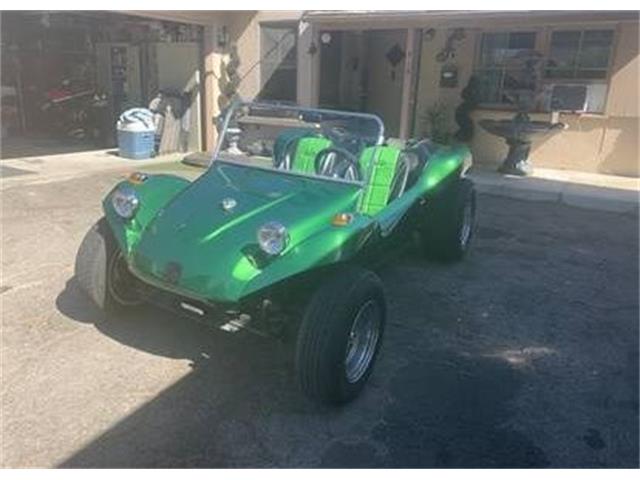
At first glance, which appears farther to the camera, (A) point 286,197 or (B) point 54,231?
(B) point 54,231

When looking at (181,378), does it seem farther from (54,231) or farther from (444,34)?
(444,34)

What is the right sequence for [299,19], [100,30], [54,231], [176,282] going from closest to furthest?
[176,282] → [54,231] → [299,19] → [100,30]

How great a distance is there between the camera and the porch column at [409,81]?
1012 cm

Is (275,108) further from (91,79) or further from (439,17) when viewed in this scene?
(91,79)

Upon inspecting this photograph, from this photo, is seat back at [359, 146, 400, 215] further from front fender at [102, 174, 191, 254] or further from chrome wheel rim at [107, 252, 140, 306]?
chrome wheel rim at [107, 252, 140, 306]

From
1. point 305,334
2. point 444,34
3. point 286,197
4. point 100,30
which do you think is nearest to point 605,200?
point 444,34

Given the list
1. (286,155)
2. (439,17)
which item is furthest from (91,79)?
(286,155)

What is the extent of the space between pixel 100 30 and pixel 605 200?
10763 millimetres

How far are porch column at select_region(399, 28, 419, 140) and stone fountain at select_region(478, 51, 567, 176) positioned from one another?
1300mm

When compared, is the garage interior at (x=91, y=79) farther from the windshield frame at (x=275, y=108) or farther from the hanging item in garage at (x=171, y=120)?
the windshield frame at (x=275, y=108)

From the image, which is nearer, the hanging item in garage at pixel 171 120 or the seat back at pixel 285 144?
the seat back at pixel 285 144

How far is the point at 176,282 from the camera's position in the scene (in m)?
3.19

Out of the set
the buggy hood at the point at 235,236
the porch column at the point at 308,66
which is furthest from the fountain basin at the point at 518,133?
the buggy hood at the point at 235,236

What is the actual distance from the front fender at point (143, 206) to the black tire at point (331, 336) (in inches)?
48.5
